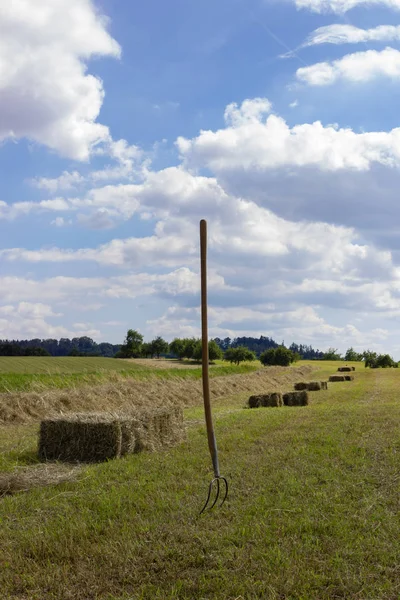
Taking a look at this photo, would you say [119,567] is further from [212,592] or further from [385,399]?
[385,399]

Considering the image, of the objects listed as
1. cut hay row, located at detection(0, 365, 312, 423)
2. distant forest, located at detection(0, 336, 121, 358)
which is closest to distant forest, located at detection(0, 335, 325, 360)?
distant forest, located at detection(0, 336, 121, 358)

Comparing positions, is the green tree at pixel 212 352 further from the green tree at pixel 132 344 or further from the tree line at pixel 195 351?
the green tree at pixel 132 344

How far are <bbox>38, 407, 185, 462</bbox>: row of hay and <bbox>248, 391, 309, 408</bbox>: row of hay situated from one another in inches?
417

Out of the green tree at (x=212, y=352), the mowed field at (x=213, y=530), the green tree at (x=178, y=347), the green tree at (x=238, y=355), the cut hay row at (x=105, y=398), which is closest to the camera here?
the mowed field at (x=213, y=530)

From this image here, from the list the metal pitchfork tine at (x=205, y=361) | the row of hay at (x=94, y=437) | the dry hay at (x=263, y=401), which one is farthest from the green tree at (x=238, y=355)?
the metal pitchfork tine at (x=205, y=361)

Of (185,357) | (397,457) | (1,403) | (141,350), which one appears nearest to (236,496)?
(397,457)

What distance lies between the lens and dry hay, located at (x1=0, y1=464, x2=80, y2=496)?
818cm

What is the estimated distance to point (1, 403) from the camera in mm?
16547

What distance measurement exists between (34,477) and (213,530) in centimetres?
395

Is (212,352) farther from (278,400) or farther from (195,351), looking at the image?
(278,400)

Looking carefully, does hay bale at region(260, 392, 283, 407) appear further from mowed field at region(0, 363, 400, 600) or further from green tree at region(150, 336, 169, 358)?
green tree at region(150, 336, 169, 358)

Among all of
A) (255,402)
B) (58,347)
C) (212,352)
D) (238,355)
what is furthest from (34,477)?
(58,347)

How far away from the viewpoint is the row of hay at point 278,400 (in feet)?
69.9

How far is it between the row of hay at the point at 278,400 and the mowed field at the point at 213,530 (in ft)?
37.1
